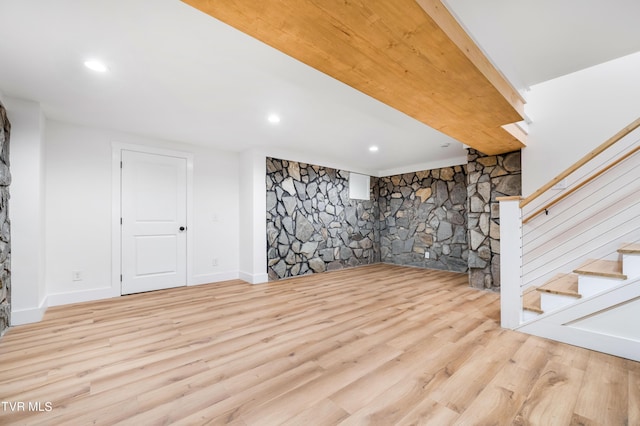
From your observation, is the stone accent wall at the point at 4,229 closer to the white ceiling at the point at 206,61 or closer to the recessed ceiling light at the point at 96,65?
the white ceiling at the point at 206,61

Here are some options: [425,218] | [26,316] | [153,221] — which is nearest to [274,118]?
[153,221]

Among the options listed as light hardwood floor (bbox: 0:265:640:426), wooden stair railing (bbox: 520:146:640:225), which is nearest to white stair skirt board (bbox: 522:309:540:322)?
light hardwood floor (bbox: 0:265:640:426)

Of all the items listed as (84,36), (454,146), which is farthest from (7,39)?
(454,146)

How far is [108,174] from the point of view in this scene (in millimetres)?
3473

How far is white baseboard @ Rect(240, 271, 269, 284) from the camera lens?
166 inches

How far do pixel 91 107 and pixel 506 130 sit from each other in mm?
4284

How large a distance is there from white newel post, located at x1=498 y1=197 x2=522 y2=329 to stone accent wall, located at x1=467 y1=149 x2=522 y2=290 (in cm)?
135

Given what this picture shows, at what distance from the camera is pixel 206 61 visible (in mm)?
1948

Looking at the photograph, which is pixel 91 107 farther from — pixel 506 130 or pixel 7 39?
pixel 506 130

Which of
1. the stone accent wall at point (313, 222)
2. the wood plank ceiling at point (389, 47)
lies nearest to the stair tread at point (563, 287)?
the wood plank ceiling at point (389, 47)

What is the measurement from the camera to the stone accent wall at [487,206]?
3.56 m

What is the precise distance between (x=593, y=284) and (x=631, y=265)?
0.25 metres

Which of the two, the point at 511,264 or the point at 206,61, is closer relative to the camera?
the point at 206,61

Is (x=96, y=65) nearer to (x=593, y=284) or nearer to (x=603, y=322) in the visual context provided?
(x=593, y=284)
